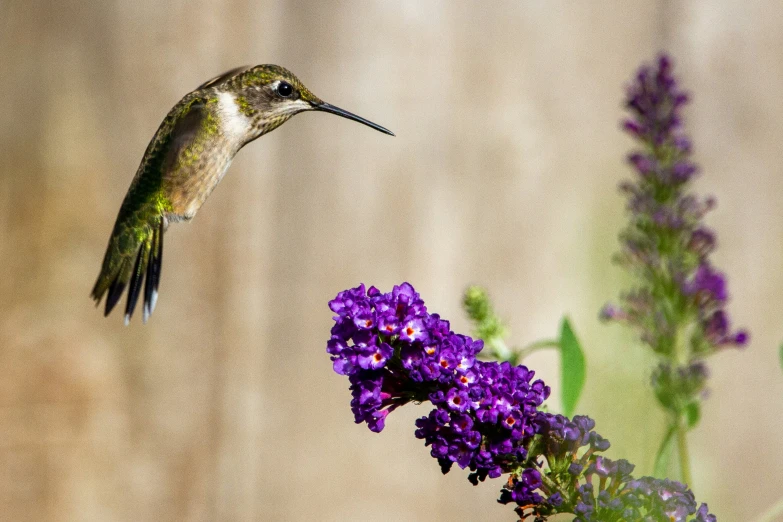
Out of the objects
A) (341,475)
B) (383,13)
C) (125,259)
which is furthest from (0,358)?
(383,13)

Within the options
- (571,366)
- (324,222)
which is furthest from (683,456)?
(324,222)

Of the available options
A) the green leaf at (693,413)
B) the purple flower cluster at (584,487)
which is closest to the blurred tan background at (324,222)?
the green leaf at (693,413)

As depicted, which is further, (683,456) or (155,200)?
(155,200)

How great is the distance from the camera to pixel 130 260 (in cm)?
184

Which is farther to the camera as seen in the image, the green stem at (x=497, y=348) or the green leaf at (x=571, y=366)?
the green stem at (x=497, y=348)

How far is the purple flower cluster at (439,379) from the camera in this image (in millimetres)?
1036

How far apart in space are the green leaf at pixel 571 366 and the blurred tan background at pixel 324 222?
3.29ft

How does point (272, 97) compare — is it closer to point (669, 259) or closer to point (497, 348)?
point (497, 348)

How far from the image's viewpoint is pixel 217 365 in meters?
2.55

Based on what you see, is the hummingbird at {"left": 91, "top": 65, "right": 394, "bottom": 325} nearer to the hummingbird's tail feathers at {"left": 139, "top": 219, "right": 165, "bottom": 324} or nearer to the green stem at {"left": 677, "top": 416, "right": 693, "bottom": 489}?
the hummingbird's tail feathers at {"left": 139, "top": 219, "right": 165, "bottom": 324}

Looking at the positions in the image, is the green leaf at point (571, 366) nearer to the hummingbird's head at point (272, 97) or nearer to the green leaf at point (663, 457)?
the green leaf at point (663, 457)

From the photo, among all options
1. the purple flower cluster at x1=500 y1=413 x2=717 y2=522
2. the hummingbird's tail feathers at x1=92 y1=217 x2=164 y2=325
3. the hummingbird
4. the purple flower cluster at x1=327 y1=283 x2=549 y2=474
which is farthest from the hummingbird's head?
the purple flower cluster at x1=500 y1=413 x2=717 y2=522

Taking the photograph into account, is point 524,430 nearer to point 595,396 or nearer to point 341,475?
point 595,396

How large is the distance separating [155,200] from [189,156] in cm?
Answer: 13
